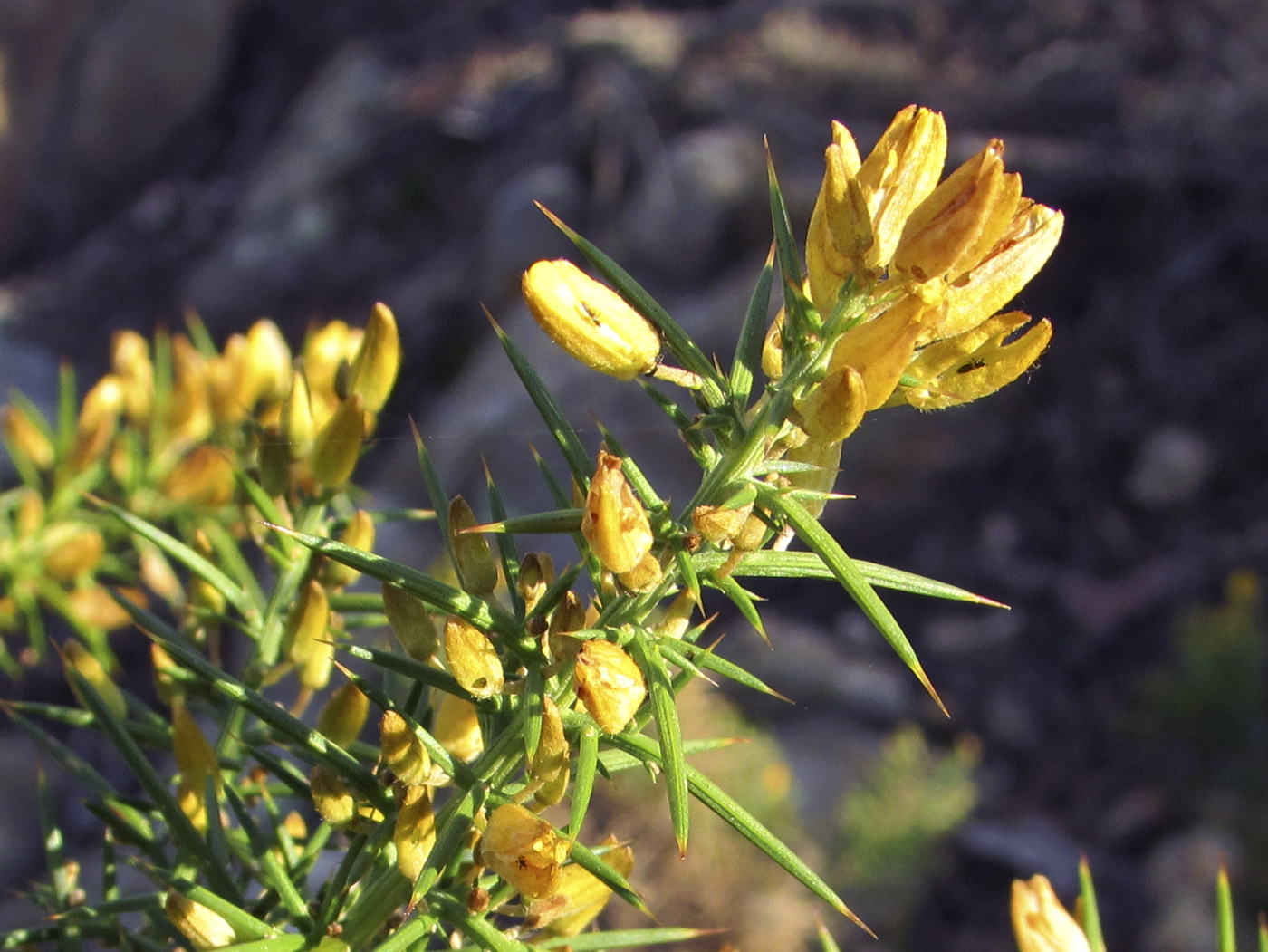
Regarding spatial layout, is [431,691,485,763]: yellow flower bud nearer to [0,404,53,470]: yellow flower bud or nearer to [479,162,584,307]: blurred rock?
[0,404,53,470]: yellow flower bud

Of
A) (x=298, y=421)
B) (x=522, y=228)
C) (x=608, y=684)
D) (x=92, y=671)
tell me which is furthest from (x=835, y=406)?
(x=522, y=228)

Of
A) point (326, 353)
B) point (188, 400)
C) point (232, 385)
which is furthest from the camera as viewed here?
point (188, 400)

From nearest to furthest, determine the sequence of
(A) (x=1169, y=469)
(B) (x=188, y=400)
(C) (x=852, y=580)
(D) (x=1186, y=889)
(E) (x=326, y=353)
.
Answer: (C) (x=852, y=580) < (E) (x=326, y=353) < (B) (x=188, y=400) < (D) (x=1186, y=889) < (A) (x=1169, y=469)

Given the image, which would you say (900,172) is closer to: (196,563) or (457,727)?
(457,727)

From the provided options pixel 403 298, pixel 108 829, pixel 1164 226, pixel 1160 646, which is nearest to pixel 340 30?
pixel 403 298

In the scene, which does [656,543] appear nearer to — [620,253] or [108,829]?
[108,829]

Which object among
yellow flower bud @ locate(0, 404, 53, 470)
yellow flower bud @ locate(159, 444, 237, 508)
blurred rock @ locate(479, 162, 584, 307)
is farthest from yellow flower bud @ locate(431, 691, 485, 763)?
blurred rock @ locate(479, 162, 584, 307)

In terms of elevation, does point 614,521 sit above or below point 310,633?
above

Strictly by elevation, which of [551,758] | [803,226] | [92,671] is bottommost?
[803,226]
